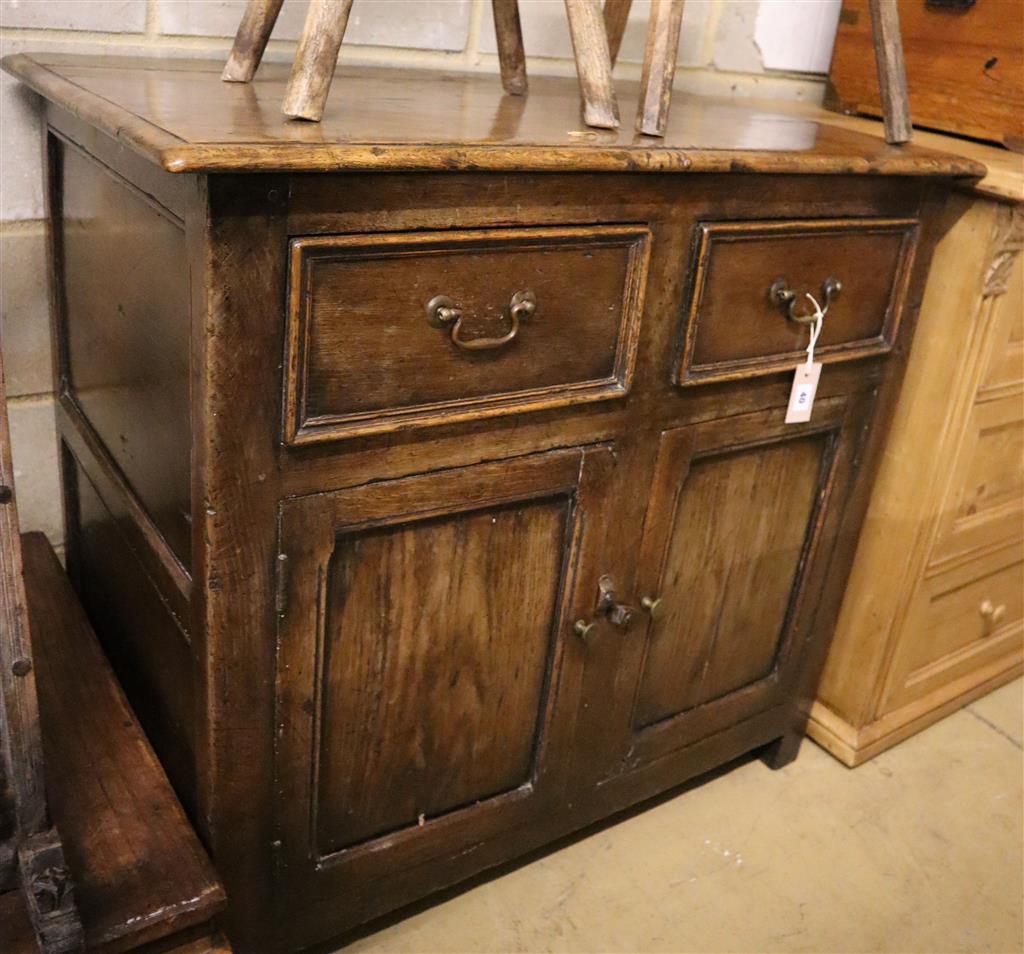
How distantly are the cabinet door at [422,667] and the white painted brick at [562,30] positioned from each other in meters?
0.75

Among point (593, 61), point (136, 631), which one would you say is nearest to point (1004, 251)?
point (593, 61)

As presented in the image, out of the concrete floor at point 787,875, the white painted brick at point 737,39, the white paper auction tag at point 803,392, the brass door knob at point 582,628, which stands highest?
the white painted brick at point 737,39

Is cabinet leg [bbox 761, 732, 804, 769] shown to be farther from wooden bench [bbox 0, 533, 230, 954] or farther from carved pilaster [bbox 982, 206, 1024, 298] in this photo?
wooden bench [bbox 0, 533, 230, 954]

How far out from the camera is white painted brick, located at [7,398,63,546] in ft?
4.58

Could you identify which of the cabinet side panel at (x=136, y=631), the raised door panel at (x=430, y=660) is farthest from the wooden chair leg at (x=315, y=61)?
the cabinet side panel at (x=136, y=631)

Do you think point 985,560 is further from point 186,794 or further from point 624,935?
point 186,794

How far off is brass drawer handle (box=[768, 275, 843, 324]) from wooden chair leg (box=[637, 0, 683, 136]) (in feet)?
0.77

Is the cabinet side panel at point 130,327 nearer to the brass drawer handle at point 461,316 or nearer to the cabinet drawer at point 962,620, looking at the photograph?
the brass drawer handle at point 461,316

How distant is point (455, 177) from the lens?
932mm

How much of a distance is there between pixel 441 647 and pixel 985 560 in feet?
3.51

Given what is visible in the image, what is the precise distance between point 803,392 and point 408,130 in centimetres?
62

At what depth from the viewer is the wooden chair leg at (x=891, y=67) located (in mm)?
1309

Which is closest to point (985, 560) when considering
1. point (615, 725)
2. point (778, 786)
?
point (778, 786)

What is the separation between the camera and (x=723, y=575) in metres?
1.42
